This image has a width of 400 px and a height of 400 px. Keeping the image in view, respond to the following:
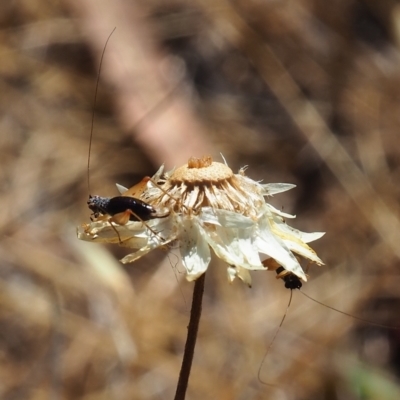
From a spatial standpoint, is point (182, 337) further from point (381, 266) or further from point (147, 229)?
point (147, 229)

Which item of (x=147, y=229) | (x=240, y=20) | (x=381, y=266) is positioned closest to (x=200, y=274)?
(x=147, y=229)

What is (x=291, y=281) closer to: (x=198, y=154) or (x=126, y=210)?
(x=126, y=210)

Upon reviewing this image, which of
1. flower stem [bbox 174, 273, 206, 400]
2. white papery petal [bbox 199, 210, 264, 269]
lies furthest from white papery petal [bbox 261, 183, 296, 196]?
flower stem [bbox 174, 273, 206, 400]

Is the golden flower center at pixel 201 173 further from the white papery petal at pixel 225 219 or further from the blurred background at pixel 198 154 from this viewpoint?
the blurred background at pixel 198 154

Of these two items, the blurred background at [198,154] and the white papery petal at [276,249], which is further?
the blurred background at [198,154]

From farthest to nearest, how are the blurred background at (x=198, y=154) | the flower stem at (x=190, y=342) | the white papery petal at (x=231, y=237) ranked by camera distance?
the blurred background at (x=198, y=154) → the white papery petal at (x=231, y=237) → the flower stem at (x=190, y=342)

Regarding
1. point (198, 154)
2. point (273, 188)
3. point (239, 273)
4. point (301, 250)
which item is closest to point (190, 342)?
point (239, 273)

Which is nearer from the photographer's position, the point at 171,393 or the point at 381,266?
the point at 171,393

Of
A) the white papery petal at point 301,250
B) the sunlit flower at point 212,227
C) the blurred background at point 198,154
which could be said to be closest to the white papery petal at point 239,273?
the sunlit flower at point 212,227
